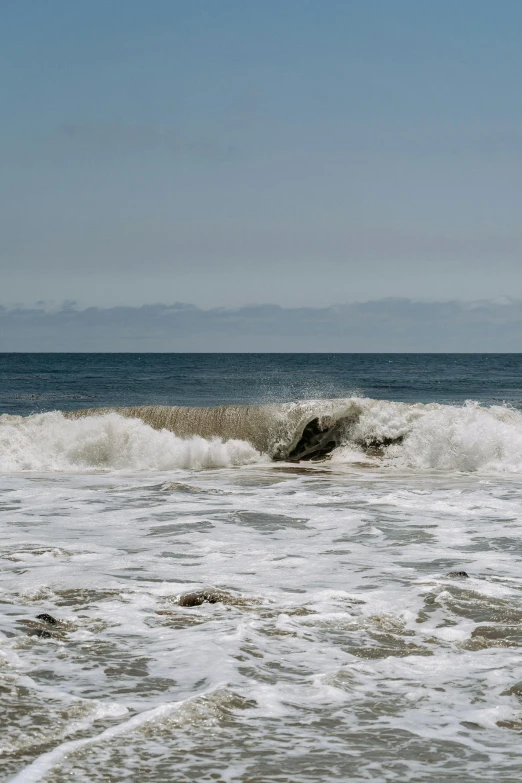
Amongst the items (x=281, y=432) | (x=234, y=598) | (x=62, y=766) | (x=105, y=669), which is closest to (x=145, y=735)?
(x=62, y=766)

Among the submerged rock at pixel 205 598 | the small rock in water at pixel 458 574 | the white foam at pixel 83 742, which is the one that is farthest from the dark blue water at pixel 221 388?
the white foam at pixel 83 742

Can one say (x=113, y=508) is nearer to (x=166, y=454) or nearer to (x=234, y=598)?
(x=234, y=598)

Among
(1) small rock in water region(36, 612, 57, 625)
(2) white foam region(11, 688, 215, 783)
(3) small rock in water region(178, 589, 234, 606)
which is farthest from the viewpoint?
(3) small rock in water region(178, 589, 234, 606)

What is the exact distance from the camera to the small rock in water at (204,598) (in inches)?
279

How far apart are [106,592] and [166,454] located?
12265 millimetres

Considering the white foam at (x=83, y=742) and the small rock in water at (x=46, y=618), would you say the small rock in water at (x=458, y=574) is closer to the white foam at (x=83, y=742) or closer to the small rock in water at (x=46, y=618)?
the white foam at (x=83, y=742)

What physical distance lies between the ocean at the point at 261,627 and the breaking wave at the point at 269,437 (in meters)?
1.94

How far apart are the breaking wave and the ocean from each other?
6.37 ft

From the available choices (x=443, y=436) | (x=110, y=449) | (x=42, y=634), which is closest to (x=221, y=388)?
(x=110, y=449)

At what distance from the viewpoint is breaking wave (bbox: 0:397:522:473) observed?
748 inches

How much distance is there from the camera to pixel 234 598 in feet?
23.7

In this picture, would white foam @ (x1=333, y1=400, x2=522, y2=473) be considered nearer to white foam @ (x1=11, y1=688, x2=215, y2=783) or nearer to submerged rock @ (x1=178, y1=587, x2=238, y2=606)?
submerged rock @ (x1=178, y1=587, x2=238, y2=606)

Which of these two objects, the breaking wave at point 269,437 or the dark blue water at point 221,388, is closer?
the breaking wave at point 269,437

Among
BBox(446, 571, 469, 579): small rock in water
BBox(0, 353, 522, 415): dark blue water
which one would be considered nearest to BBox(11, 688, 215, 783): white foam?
BBox(446, 571, 469, 579): small rock in water
